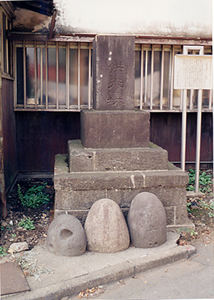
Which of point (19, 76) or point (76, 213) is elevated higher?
point (19, 76)

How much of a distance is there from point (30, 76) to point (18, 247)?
4827 millimetres

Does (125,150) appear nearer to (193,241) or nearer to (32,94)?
(193,241)

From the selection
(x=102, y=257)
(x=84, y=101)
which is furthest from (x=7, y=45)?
(x=102, y=257)

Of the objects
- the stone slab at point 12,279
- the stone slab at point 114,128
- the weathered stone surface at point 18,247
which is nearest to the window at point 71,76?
the stone slab at point 114,128

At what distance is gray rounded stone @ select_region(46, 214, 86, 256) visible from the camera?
4605 mm

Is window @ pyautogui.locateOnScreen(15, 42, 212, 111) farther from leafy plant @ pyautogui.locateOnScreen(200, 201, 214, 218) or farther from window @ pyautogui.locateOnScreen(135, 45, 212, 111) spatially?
leafy plant @ pyautogui.locateOnScreen(200, 201, 214, 218)

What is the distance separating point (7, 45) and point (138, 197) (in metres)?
5.25

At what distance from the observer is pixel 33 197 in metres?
7.12

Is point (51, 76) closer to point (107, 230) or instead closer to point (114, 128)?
point (114, 128)

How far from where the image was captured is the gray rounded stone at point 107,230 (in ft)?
15.5

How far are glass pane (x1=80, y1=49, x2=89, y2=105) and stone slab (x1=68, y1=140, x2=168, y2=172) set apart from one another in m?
3.02

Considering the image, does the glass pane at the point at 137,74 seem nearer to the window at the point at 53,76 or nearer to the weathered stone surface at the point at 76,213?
the window at the point at 53,76

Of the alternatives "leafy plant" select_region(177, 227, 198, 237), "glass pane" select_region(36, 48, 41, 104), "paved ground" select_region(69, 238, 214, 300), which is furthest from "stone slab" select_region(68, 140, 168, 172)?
"glass pane" select_region(36, 48, 41, 104)

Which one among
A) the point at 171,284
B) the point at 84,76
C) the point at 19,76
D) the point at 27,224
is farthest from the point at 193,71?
the point at 27,224
